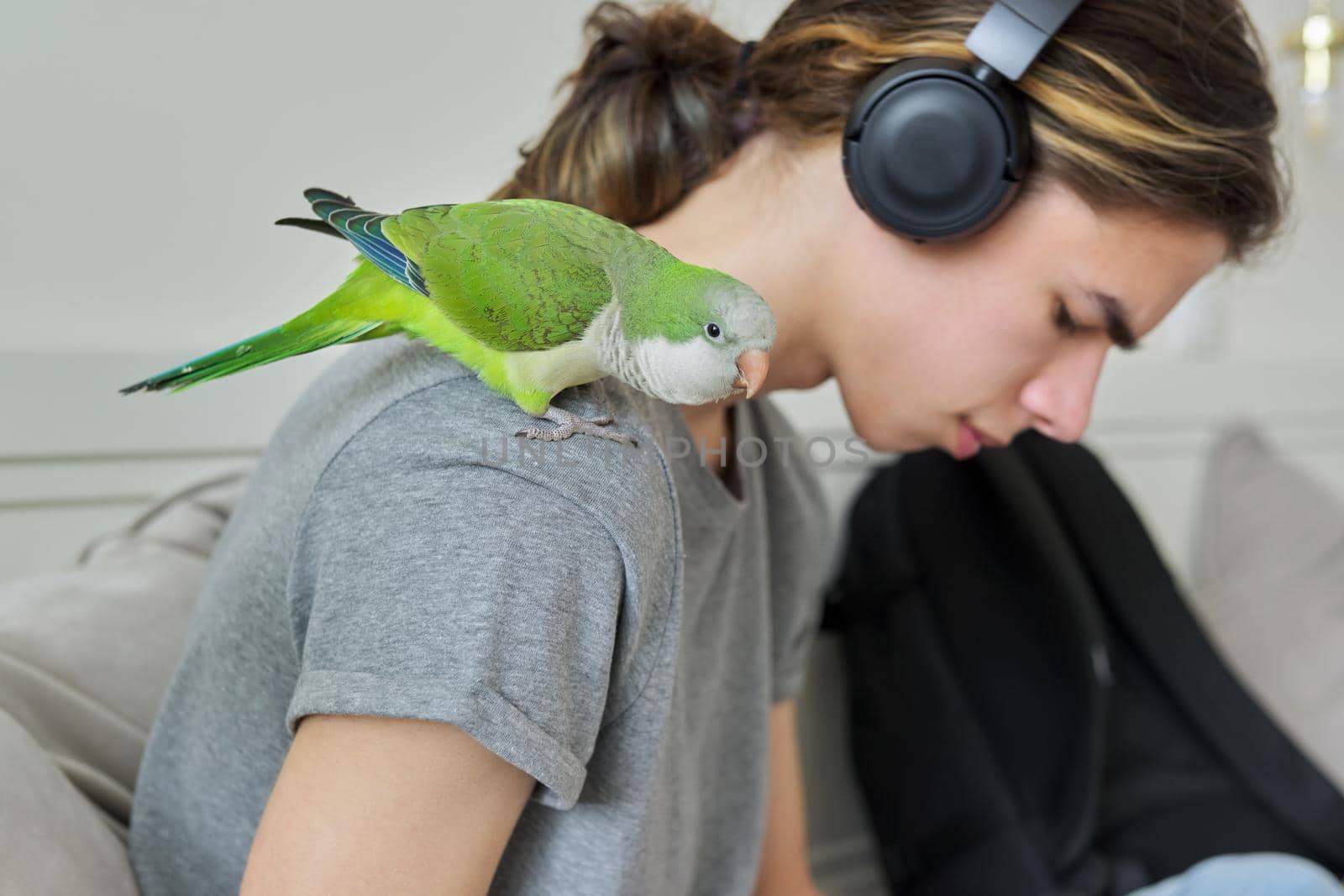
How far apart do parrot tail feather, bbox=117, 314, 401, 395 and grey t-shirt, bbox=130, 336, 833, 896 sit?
0.04m

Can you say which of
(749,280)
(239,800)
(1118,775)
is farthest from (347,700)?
(1118,775)

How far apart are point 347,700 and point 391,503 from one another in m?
0.09

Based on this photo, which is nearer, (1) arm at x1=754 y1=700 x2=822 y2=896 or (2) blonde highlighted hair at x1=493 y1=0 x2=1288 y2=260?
(2) blonde highlighted hair at x1=493 y1=0 x2=1288 y2=260

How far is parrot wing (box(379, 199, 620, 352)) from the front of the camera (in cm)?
45

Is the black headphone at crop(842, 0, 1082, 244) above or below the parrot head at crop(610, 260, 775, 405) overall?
above

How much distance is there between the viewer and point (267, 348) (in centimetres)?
47

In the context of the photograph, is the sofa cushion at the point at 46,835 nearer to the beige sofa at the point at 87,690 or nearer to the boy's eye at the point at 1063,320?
the beige sofa at the point at 87,690


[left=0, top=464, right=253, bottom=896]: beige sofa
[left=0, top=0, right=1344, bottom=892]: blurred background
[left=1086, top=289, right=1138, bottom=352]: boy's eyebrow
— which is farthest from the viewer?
[left=0, top=0, right=1344, bottom=892]: blurred background

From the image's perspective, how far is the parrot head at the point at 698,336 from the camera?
420 millimetres

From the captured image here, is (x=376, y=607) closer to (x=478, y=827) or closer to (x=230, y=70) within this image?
(x=478, y=827)

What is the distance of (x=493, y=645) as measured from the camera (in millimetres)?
439

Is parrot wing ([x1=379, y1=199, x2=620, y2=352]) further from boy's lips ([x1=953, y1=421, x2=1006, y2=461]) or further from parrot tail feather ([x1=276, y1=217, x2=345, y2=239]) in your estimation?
boy's lips ([x1=953, y1=421, x2=1006, y2=461])

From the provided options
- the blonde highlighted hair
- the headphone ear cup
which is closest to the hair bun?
the blonde highlighted hair

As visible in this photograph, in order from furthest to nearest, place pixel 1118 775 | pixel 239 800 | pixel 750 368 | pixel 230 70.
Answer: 1. pixel 1118 775
2. pixel 230 70
3. pixel 239 800
4. pixel 750 368
